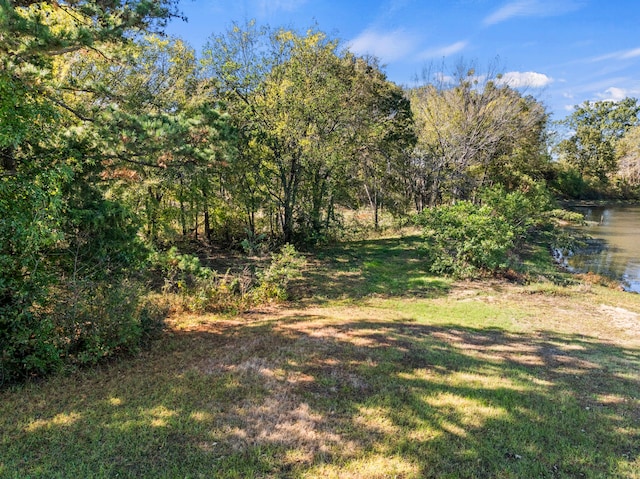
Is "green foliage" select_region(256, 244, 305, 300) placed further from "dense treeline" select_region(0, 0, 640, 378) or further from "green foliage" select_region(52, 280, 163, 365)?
"green foliage" select_region(52, 280, 163, 365)

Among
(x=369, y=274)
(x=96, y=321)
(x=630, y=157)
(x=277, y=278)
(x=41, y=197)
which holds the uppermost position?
(x=630, y=157)

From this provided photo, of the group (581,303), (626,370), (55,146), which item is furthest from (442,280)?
(55,146)

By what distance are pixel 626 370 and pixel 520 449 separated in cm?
299

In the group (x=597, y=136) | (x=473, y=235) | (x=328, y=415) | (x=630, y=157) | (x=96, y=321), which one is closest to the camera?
(x=328, y=415)

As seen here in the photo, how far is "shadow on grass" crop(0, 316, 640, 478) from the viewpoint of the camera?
272cm

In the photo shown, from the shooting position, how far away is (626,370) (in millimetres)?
4785

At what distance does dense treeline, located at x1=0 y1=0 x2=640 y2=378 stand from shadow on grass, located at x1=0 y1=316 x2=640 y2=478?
1.04 m

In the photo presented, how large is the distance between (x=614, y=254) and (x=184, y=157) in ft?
60.4

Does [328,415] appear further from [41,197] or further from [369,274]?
[369,274]

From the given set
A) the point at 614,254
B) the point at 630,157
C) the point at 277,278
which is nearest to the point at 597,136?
the point at 630,157

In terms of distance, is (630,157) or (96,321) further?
(630,157)

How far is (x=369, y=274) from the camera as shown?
11.1 meters

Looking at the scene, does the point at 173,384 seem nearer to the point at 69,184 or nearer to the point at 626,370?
the point at 69,184

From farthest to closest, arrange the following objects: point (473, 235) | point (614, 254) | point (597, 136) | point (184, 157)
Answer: point (597, 136)
point (614, 254)
point (473, 235)
point (184, 157)
